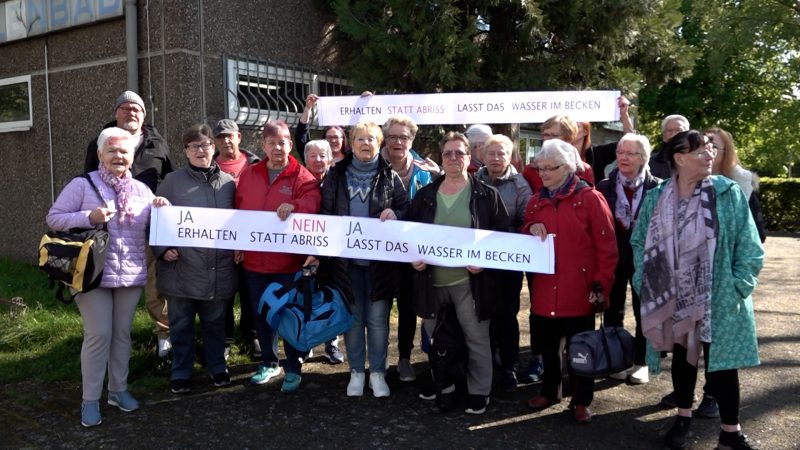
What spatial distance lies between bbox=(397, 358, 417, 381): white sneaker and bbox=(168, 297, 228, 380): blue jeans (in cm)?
136

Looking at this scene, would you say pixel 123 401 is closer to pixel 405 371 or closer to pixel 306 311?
pixel 306 311

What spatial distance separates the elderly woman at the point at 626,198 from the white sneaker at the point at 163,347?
3551mm

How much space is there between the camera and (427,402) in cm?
445

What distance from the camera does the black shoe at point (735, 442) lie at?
3.59 m

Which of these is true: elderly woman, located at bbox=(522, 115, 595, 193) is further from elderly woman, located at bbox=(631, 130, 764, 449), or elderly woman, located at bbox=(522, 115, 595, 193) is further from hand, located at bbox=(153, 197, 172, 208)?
hand, located at bbox=(153, 197, 172, 208)

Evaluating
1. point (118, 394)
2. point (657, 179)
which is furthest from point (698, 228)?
point (118, 394)

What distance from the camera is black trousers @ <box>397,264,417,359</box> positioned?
4.55 metres

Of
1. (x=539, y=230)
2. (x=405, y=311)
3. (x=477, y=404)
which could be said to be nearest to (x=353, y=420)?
(x=477, y=404)

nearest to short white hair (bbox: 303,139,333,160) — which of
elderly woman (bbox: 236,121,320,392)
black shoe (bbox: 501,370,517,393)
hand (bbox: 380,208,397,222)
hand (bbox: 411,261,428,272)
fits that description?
elderly woman (bbox: 236,121,320,392)

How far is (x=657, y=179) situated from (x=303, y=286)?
8.86ft

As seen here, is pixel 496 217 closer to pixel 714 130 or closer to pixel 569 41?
pixel 714 130

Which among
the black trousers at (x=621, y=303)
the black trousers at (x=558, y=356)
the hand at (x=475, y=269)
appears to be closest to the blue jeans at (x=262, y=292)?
the hand at (x=475, y=269)

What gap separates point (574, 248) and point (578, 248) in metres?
0.03

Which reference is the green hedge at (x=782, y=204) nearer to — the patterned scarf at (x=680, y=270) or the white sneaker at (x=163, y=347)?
the patterned scarf at (x=680, y=270)
